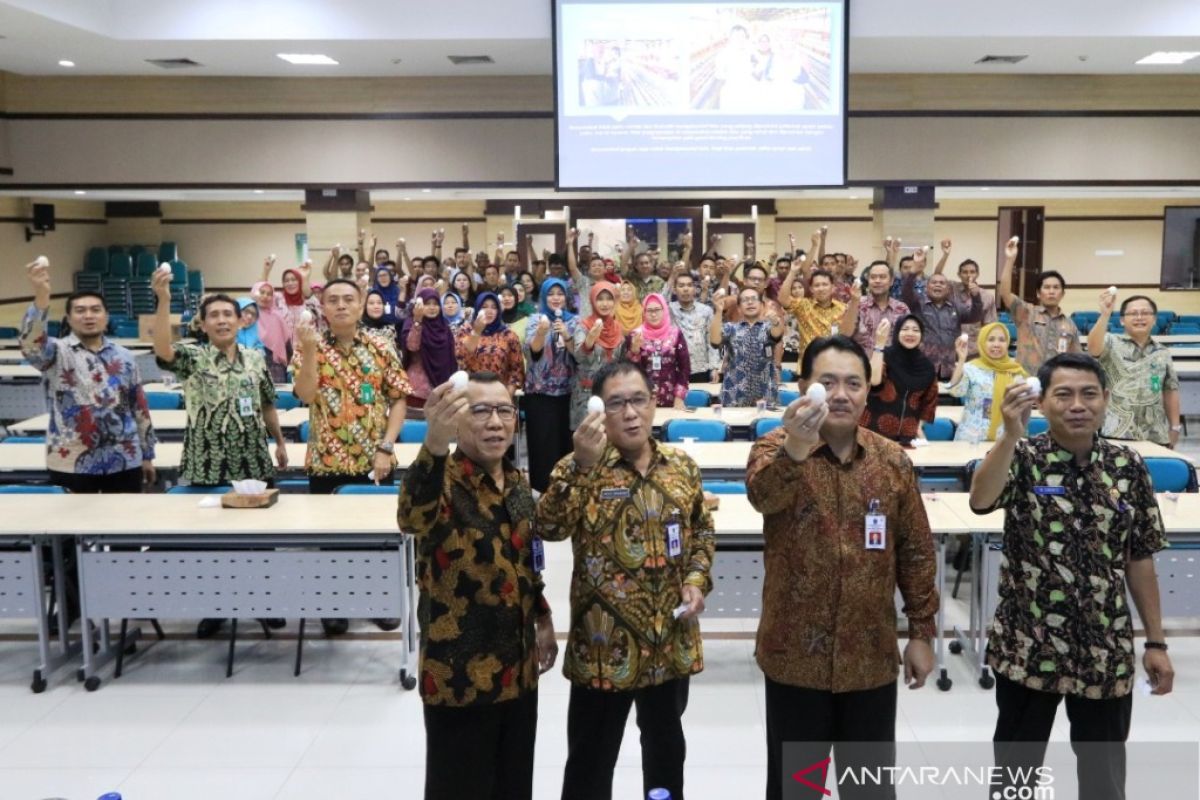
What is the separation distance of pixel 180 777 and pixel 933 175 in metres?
10.5

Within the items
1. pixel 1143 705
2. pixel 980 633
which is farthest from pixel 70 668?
pixel 1143 705

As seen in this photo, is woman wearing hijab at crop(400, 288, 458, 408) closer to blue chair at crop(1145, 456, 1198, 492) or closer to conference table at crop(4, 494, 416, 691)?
conference table at crop(4, 494, 416, 691)

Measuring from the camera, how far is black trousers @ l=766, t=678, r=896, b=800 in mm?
2545

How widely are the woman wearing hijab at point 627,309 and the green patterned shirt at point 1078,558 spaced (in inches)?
215

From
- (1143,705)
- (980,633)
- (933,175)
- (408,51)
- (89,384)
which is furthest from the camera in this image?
(933,175)

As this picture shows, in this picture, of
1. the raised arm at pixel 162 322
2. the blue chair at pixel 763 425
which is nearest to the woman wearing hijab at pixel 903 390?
the blue chair at pixel 763 425

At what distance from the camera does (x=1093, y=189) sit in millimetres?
12070

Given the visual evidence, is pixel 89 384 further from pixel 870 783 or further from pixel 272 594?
pixel 870 783

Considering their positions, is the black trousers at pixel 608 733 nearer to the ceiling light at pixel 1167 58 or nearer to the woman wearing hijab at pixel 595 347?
the woman wearing hijab at pixel 595 347

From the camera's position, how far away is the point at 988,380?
19.1ft

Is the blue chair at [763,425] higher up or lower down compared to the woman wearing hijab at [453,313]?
lower down

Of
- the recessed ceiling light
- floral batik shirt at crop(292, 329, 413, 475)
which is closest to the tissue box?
floral batik shirt at crop(292, 329, 413, 475)

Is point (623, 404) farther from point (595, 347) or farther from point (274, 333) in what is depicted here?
point (274, 333)

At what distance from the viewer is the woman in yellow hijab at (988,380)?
578cm
